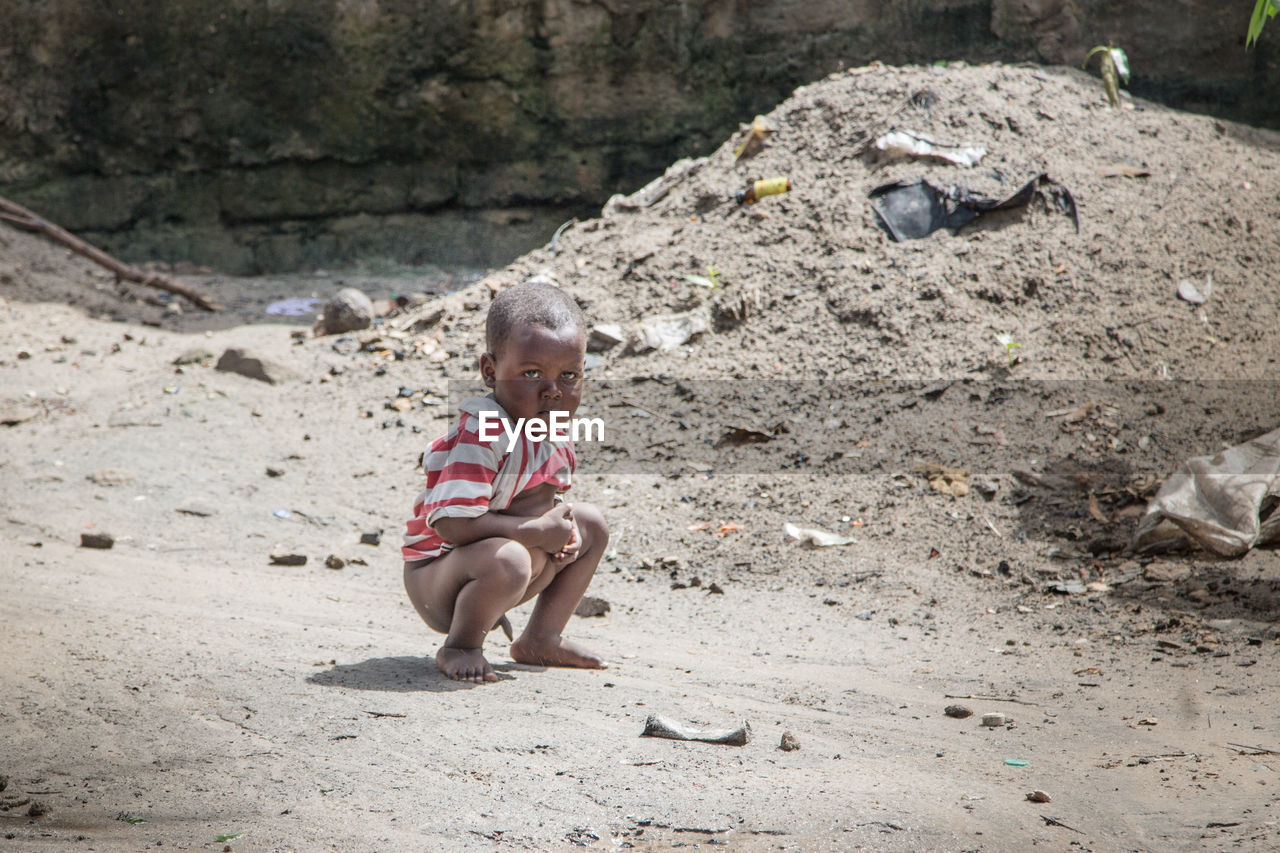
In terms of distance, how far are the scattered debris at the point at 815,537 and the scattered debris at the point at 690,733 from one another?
1928 mm

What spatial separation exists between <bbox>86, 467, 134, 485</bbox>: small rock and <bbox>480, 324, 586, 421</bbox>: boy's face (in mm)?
2806

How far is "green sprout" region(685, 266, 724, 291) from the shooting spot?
5.62 meters

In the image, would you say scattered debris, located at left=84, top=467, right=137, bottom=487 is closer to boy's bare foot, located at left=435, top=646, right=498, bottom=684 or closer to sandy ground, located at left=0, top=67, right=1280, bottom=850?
sandy ground, located at left=0, top=67, right=1280, bottom=850

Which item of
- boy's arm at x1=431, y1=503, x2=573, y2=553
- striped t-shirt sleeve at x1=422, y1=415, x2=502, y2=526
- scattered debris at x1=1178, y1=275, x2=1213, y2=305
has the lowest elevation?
boy's arm at x1=431, y1=503, x2=573, y2=553

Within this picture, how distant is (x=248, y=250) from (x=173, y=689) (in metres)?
7.69

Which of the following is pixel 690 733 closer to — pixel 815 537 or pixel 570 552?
pixel 570 552

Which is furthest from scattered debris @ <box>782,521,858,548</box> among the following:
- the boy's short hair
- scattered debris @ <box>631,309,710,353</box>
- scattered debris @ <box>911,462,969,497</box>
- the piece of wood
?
the piece of wood

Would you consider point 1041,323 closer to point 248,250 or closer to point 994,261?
point 994,261

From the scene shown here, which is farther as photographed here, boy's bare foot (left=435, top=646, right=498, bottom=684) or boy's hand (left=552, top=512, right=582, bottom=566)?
boy's hand (left=552, top=512, right=582, bottom=566)

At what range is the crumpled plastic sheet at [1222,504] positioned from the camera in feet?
12.0

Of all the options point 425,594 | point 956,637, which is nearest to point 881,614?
point 956,637

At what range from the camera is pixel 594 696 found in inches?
101

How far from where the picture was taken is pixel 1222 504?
371cm

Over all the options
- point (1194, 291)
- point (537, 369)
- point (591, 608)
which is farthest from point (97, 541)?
point (1194, 291)
